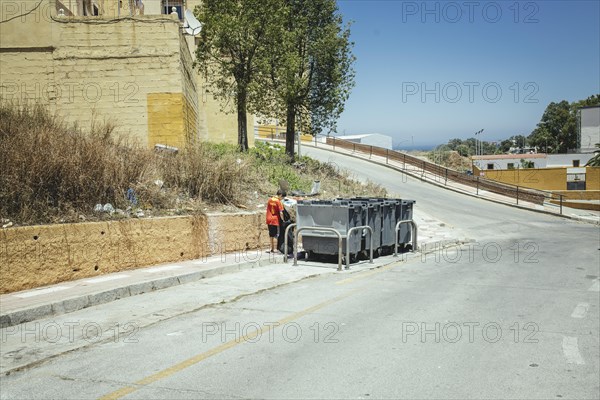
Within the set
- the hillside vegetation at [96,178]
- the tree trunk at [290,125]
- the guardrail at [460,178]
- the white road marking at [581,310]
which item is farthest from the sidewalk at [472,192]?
the white road marking at [581,310]

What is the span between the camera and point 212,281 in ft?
35.0

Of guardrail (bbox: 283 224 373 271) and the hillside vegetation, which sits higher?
the hillside vegetation

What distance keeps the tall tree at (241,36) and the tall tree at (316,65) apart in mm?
1505

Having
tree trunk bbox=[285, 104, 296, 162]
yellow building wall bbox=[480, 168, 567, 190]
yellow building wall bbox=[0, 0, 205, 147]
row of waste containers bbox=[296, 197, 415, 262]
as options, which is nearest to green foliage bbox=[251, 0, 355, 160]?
tree trunk bbox=[285, 104, 296, 162]

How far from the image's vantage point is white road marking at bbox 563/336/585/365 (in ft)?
20.0

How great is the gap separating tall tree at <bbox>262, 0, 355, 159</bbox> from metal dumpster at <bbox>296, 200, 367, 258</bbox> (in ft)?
41.6

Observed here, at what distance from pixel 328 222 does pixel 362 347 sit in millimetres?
6655

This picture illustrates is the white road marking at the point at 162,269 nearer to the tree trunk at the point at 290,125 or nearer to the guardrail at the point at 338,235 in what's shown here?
the guardrail at the point at 338,235

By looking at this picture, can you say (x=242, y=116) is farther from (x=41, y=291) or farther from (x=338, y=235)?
(x=41, y=291)

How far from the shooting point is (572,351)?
6461 mm

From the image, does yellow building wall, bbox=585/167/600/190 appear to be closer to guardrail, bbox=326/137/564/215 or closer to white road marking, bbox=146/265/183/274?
guardrail, bbox=326/137/564/215

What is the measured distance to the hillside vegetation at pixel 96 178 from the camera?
965cm

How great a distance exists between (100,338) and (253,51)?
18.8 metres

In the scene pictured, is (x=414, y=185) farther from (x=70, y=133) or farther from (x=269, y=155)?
(x=70, y=133)
